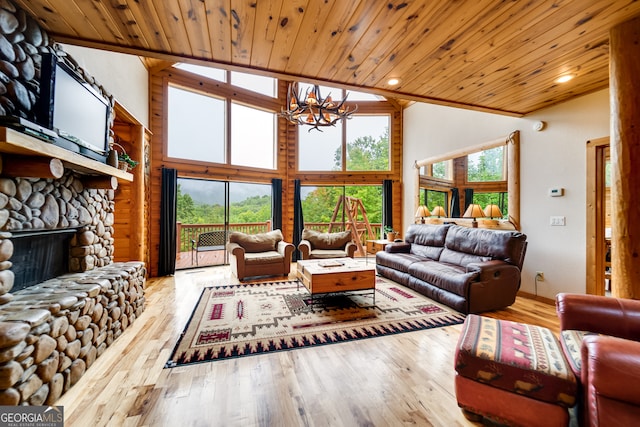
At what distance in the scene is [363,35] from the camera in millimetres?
1922

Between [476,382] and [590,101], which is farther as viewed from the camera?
[590,101]

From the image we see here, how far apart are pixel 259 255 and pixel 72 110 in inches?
122

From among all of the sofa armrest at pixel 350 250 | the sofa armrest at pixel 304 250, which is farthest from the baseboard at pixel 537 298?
the sofa armrest at pixel 304 250

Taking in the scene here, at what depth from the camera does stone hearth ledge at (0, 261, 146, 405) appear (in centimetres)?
132

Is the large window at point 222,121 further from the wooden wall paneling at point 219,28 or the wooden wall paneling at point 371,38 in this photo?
the wooden wall paneling at point 371,38

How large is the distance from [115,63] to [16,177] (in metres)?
2.57

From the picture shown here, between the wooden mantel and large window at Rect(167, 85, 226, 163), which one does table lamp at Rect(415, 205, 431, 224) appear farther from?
the wooden mantel


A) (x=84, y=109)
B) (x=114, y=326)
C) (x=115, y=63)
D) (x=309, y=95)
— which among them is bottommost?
(x=114, y=326)

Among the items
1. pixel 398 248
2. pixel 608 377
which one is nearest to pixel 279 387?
pixel 608 377

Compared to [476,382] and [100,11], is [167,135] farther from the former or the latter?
[476,382]

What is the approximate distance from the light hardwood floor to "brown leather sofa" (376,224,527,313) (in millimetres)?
715

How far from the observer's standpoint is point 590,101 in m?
3.05

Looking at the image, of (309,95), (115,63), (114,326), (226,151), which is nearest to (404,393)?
(114,326)

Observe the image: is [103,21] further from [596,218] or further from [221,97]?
[596,218]
